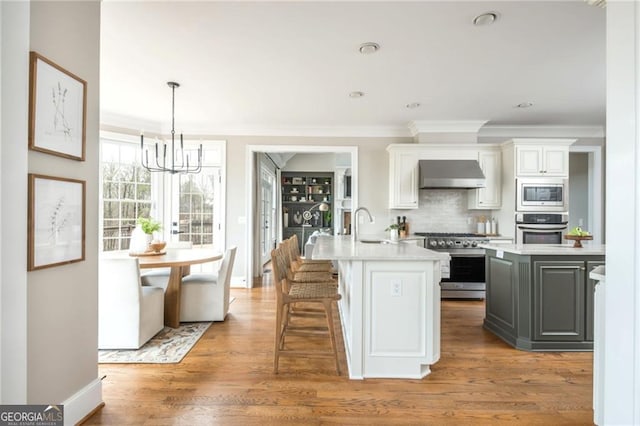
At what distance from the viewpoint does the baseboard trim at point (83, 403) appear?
1.71 m

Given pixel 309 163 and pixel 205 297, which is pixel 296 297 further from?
pixel 309 163

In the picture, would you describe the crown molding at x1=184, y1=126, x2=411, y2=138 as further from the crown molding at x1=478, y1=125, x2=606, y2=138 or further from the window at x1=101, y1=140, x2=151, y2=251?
the crown molding at x1=478, y1=125, x2=606, y2=138

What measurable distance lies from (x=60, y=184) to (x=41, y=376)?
94 cm

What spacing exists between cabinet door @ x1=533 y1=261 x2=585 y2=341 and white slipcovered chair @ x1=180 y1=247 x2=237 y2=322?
2941 millimetres

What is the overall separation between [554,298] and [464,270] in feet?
5.51

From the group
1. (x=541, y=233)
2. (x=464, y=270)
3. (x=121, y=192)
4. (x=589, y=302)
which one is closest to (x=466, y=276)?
(x=464, y=270)

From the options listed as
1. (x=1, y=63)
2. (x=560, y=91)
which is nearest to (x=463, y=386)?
(x=1, y=63)

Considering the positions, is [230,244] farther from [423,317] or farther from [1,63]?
[1,63]

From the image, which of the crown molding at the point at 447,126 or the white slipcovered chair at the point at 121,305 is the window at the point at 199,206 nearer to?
the white slipcovered chair at the point at 121,305

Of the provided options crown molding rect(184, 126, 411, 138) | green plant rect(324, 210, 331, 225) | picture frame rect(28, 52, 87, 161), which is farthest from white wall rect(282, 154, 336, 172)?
picture frame rect(28, 52, 87, 161)

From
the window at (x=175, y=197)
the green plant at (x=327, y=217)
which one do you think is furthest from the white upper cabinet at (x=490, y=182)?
the green plant at (x=327, y=217)

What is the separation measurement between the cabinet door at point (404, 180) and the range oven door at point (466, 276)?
1.03m

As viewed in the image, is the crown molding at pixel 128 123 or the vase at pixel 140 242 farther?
the crown molding at pixel 128 123

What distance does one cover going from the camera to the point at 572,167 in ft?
21.2
